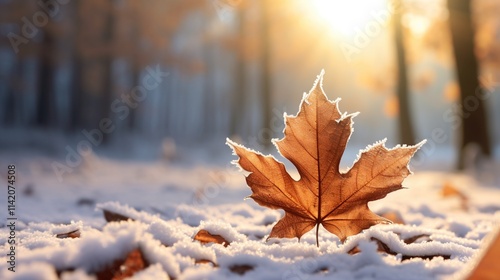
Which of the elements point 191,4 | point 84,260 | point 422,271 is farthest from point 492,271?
point 191,4

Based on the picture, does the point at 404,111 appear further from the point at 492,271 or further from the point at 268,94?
the point at 492,271

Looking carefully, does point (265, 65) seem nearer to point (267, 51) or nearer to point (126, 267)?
point (267, 51)

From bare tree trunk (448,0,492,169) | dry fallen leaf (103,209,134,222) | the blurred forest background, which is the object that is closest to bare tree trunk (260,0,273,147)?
the blurred forest background

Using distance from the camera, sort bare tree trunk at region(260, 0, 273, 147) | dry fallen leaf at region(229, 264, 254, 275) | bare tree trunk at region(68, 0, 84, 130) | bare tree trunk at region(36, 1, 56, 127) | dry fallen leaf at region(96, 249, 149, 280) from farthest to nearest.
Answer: bare tree trunk at region(68, 0, 84, 130) < bare tree trunk at region(36, 1, 56, 127) < bare tree trunk at region(260, 0, 273, 147) < dry fallen leaf at region(229, 264, 254, 275) < dry fallen leaf at region(96, 249, 149, 280)

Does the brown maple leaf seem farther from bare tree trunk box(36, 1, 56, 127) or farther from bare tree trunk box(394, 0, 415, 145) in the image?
bare tree trunk box(36, 1, 56, 127)

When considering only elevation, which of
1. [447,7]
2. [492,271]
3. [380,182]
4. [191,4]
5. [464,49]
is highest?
[191,4]

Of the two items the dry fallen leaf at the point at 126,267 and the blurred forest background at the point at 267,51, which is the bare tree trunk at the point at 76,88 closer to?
the blurred forest background at the point at 267,51
